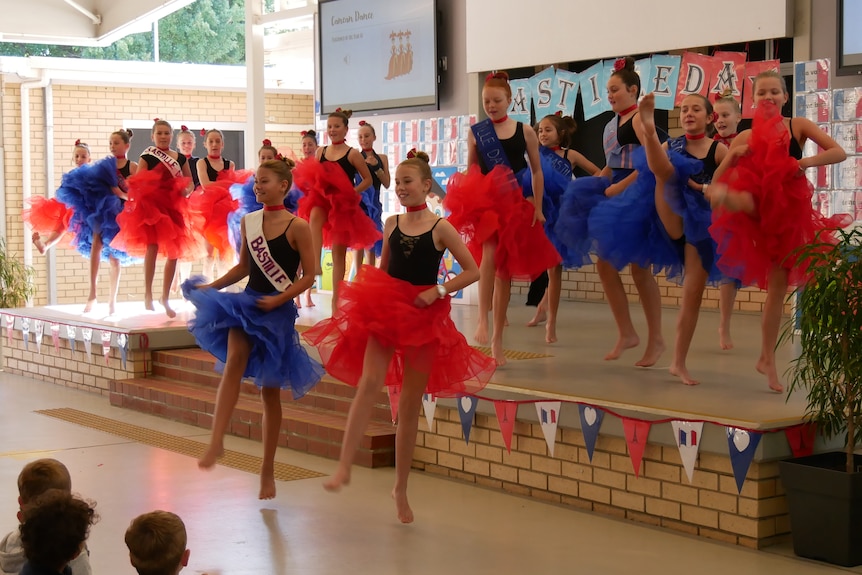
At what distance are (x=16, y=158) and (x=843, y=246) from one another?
12927 millimetres

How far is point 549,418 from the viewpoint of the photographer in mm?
5562

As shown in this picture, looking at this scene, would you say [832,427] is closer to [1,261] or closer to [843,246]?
[843,246]

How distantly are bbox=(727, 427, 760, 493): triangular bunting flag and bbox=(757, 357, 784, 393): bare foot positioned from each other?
0.86 metres

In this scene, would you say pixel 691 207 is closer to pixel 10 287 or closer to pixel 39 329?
pixel 39 329

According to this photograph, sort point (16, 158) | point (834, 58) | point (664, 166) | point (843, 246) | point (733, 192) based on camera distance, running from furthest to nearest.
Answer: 1. point (16, 158)
2. point (834, 58)
3. point (664, 166)
4. point (733, 192)
5. point (843, 246)

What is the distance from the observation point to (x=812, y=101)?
795cm

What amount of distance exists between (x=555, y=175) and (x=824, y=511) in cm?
368

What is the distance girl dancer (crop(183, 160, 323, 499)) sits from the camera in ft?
17.2

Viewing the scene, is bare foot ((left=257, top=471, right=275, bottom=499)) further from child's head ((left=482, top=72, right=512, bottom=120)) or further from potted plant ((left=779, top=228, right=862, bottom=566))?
potted plant ((left=779, top=228, right=862, bottom=566))

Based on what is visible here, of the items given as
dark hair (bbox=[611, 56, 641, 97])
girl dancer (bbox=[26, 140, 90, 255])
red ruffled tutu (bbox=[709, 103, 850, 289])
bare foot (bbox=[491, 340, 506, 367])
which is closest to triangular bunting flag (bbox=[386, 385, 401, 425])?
bare foot (bbox=[491, 340, 506, 367])

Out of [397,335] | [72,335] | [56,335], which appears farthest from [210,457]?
[56,335]

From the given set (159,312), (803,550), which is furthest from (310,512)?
(159,312)

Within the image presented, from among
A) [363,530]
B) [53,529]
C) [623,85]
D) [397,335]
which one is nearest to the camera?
[53,529]

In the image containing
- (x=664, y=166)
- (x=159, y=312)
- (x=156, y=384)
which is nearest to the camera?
(x=664, y=166)
